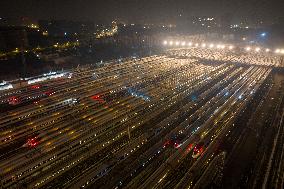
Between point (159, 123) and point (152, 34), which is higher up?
point (152, 34)

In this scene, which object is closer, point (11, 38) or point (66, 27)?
point (11, 38)

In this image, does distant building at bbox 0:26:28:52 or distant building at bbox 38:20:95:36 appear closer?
distant building at bbox 0:26:28:52

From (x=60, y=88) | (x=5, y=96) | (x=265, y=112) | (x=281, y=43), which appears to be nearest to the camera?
(x=265, y=112)

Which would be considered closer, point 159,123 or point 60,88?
point 159,123

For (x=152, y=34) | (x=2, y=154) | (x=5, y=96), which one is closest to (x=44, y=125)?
(x=2, y=154)

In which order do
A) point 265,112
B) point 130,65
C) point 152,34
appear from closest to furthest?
1. point 265,112
2. point 130,65
3. point 152,34

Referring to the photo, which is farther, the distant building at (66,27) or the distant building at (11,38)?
the distant building at (66,27)

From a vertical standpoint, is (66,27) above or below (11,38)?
above

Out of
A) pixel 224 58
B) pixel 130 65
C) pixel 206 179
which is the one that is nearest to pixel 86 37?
pixel 130 65

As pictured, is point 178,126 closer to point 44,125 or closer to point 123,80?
point 44,125
